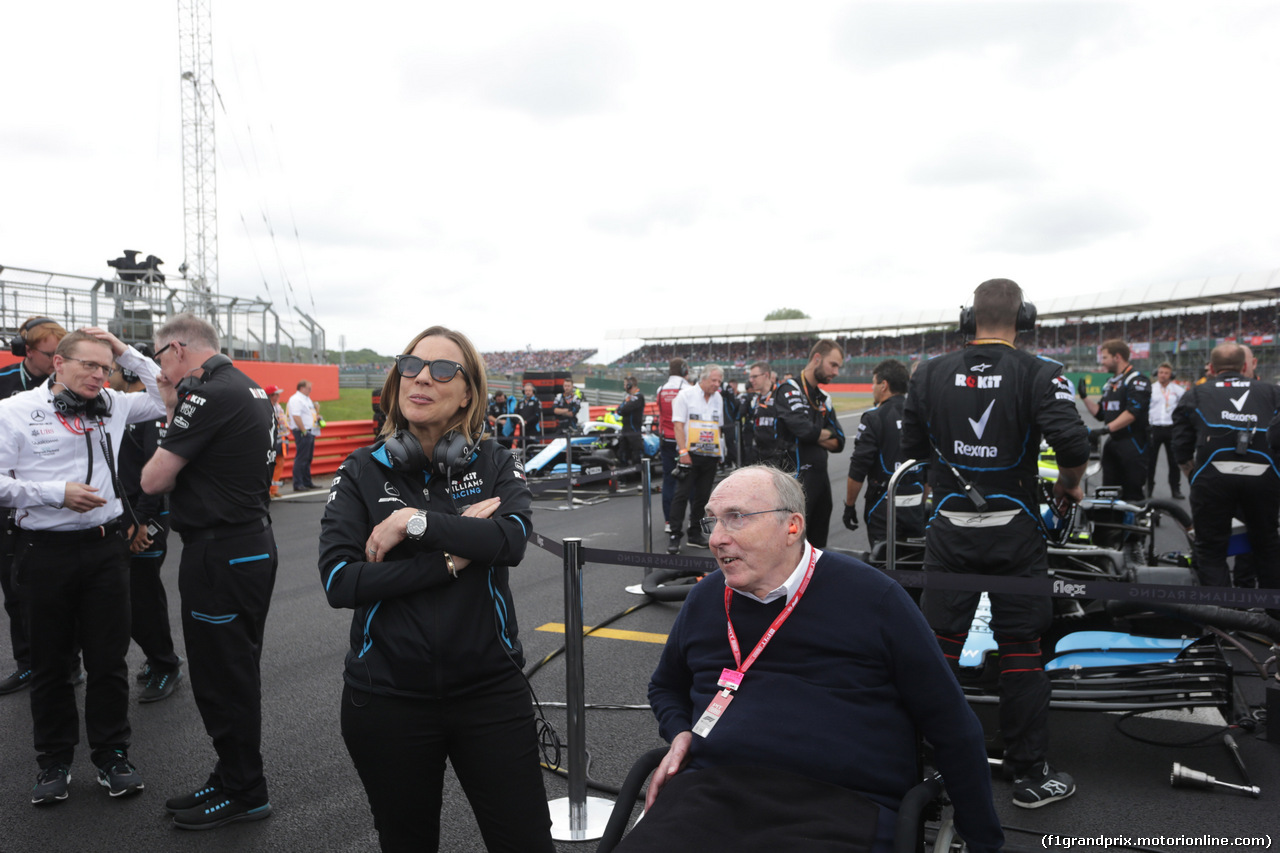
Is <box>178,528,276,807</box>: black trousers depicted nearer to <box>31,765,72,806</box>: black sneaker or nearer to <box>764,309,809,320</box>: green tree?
<box>31,765,72,806</box>: black sneaker

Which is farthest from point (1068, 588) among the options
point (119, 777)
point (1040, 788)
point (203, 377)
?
point (119, 777)

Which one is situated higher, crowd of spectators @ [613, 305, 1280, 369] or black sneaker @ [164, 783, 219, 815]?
crowd of spectators @ [613, 305, 1280, 369]

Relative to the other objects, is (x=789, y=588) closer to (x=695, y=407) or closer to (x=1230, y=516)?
(x=1230, y=516)

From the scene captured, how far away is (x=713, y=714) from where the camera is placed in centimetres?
201

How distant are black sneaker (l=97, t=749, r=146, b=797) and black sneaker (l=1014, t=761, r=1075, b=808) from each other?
354 centimetres

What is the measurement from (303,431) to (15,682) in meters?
8.80

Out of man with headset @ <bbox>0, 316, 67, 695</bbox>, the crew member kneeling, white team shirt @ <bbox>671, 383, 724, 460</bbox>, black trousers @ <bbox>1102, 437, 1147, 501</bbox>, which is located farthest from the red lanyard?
black trousers @ <bbox>1102, 437, 1147, 501</bbox>

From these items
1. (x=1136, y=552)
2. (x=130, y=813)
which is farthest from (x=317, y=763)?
(x=1136, y=552)

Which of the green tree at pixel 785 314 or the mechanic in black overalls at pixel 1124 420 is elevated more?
the green tree at pixel 785 314

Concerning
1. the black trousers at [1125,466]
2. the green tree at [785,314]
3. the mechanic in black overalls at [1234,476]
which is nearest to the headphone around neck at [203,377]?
the mechanic in black overalls at [1234,476]

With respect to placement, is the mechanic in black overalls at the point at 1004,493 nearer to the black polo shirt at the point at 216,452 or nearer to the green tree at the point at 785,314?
the black polo shirt at the point at 216,452

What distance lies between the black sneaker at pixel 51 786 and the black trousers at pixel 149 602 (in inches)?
46.1

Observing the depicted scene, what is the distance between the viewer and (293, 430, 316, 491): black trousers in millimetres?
13086

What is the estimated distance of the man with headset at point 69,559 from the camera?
332 centimetres
